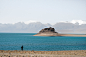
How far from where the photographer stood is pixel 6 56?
20547mm

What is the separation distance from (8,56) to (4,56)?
0.61 metres

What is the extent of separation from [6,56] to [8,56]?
0.32 meters

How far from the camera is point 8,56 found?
806 inches

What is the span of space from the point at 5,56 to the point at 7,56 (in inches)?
12.7

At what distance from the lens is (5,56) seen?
20.6 metres

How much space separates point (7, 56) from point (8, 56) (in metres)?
0.15

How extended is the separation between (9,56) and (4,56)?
0.73m

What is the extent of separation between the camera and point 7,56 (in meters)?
20.5

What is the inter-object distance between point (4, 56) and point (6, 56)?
0.29m

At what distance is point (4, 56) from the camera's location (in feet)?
67.4
